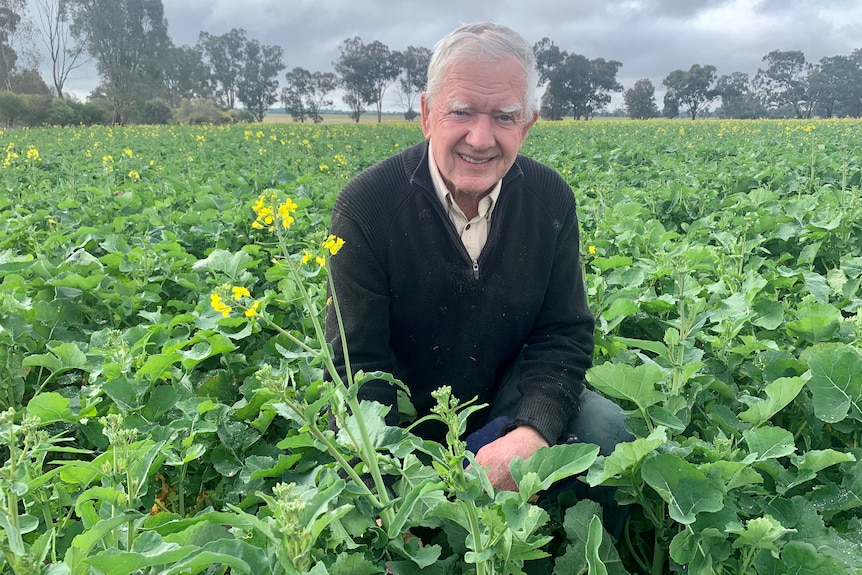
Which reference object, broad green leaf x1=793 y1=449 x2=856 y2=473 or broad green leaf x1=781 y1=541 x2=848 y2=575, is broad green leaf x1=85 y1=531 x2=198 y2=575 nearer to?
broad green leaf x1=781 y1=541 x2=848 y2=575

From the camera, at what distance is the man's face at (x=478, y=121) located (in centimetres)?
194

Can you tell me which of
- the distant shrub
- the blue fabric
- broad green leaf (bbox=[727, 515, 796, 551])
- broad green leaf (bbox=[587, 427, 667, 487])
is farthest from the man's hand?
the distant shrub

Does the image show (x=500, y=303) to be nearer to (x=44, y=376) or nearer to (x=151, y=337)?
(x=151, y=337)

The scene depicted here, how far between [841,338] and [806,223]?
231 centimetres

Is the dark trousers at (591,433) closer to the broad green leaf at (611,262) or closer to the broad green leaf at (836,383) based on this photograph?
the broad green leaf at (836,383)

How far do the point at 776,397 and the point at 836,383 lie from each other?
236 mm

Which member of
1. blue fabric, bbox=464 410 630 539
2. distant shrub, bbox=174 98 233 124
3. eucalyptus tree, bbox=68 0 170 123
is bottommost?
blue fabric, bbox=464 410 630 539

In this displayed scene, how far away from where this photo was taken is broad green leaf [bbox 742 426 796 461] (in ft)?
4.52

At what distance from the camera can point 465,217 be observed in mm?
2154

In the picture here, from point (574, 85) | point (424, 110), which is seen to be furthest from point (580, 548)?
point (574, 85)

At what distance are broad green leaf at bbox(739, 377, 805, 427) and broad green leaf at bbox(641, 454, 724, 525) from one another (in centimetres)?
41

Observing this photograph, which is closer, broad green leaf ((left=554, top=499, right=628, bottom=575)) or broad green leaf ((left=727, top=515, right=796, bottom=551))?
broad green leaf ((left=727, top=515, right=796, bottom=551))

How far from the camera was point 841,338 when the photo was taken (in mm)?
2191

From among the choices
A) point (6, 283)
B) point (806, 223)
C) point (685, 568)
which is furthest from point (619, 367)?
point (806, 223)
